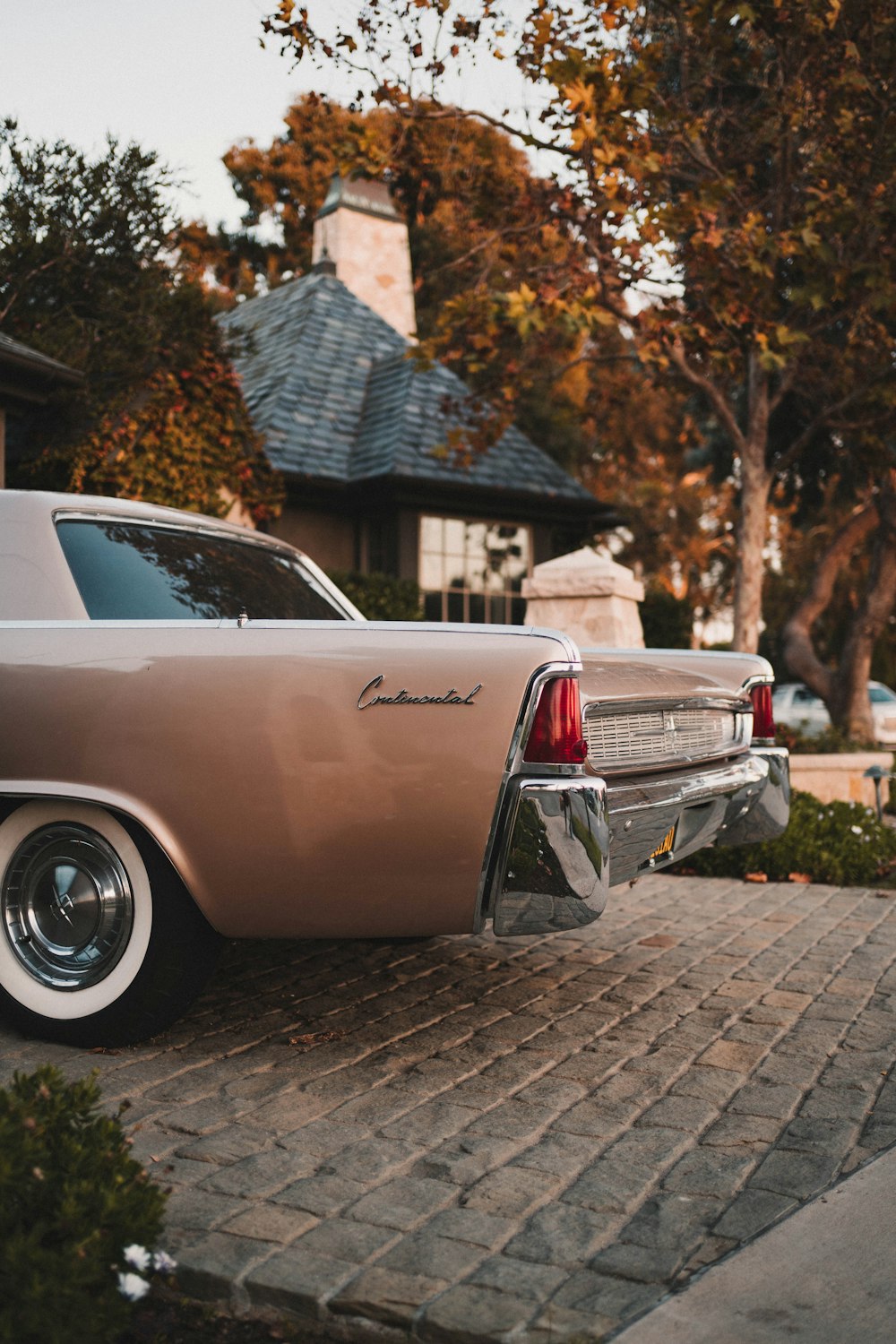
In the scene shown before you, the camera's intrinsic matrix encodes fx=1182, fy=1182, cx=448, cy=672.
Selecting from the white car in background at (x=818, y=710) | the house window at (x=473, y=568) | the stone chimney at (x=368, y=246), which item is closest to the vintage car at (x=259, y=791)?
the house window at (x=473, y=568)

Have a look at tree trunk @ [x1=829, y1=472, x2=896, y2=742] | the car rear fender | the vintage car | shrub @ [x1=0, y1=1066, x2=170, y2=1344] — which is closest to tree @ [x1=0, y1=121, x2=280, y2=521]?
the vintage car

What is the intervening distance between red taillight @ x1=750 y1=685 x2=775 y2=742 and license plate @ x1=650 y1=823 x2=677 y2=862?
3.40 feet

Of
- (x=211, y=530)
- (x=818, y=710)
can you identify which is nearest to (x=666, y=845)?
(x=211, y=530)

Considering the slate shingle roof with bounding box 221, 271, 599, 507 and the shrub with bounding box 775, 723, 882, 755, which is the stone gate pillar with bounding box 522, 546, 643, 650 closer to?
the shrub with bounding box 775, 723, 882, 755

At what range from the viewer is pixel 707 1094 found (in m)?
3.31

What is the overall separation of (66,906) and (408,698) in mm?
1265

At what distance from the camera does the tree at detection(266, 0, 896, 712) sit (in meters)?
8.90

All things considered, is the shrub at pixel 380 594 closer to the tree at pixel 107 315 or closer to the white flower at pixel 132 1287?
the tree at pixel 107 315

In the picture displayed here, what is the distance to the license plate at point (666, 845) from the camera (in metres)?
3.93

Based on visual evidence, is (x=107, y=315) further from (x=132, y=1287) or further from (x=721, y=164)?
(x=132, y=1287)

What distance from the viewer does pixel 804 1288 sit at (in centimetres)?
223

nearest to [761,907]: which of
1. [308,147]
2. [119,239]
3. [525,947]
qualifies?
[525,947]

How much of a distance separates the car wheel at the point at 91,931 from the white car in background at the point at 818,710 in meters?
16.0

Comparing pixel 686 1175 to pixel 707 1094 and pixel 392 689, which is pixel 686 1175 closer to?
pixel 707 1094
